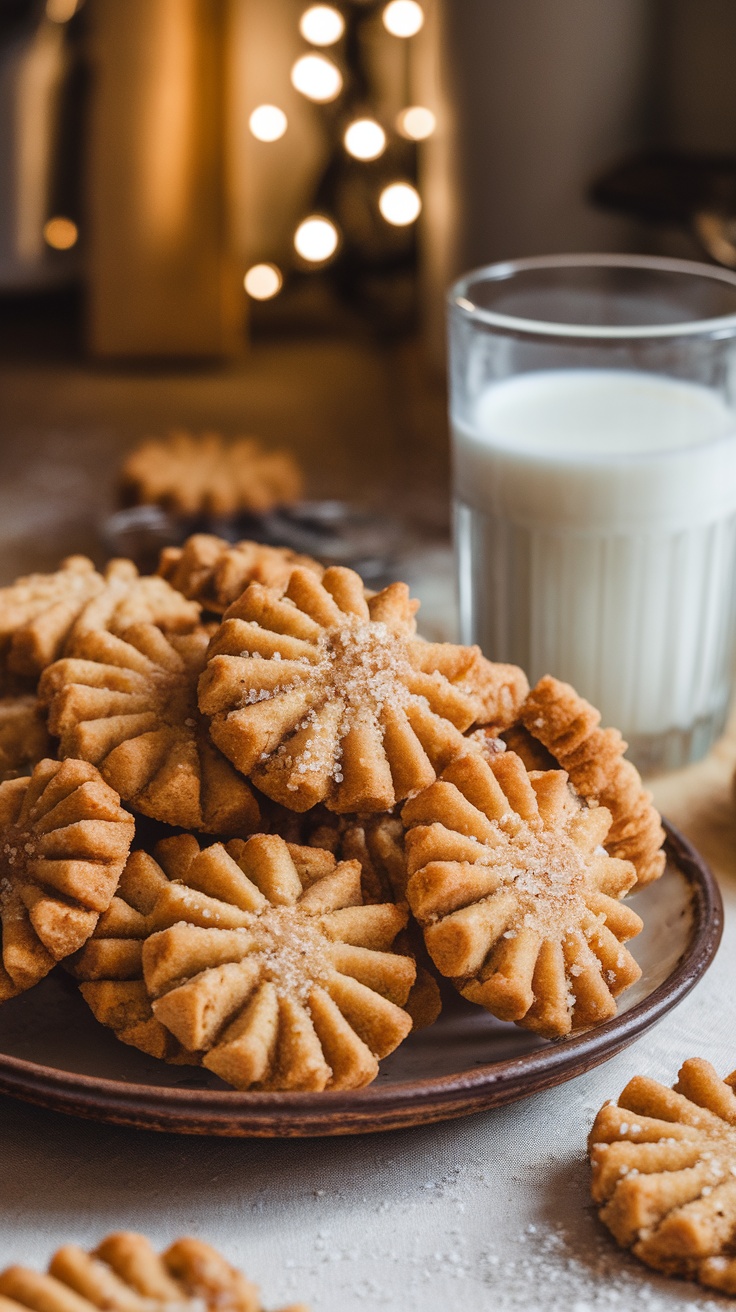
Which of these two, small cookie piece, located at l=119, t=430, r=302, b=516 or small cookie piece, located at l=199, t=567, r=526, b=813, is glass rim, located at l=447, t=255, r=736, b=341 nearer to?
small cookie piece, located at l=199, t=567, r=526, b=813

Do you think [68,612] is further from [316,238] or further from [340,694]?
[316,238]

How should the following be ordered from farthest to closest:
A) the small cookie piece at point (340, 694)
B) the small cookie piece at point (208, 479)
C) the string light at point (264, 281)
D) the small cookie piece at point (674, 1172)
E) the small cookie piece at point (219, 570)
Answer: the string light at point (264, 281) < the small cookie piece at point (208, 479) < the small cookie piece at point (219, 570) < the small cookie piece at point (340, 694) < the small cookie piece at point (674, 1172)

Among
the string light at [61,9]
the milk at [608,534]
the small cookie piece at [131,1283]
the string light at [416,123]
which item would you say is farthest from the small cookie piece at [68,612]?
the string light at [61,9]

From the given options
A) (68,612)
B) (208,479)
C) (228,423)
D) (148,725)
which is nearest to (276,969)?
(148,725)

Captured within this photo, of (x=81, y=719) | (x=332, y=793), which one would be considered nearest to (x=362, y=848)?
(x=332, y=793)

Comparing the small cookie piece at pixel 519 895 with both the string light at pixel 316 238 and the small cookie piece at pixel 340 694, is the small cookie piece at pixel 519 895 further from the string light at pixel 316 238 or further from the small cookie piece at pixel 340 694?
the string light at pixel 316 238

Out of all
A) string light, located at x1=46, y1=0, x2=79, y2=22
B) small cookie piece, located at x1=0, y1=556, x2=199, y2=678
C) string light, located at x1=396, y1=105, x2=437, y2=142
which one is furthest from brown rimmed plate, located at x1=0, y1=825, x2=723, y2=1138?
string light, located at x1=46, y1=0, x2=79, y2=22
